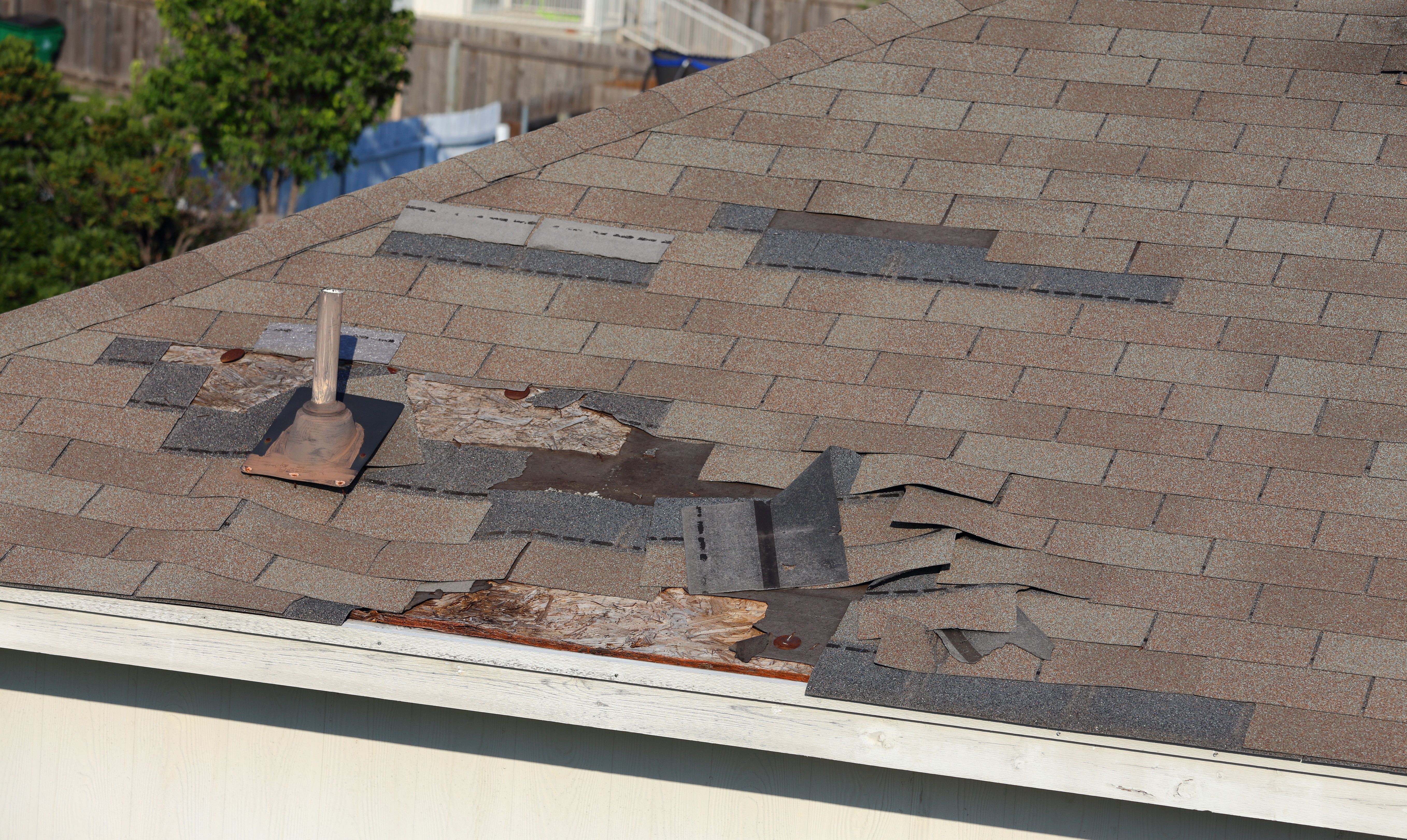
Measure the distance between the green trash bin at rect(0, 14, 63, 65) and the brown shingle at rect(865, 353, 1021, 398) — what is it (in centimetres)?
2977

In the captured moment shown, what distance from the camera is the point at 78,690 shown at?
511 centimetres

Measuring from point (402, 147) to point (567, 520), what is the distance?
17.1 metres

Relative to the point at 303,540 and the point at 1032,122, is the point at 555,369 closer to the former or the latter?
the point at 303,540

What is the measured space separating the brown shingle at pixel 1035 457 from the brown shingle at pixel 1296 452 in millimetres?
498

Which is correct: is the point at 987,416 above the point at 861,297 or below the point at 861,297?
below

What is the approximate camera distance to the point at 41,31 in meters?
29.8

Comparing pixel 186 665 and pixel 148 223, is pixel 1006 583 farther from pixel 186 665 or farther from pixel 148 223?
pixel 148 223

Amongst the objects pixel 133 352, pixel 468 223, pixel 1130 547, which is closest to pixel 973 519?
pixel 1130 547

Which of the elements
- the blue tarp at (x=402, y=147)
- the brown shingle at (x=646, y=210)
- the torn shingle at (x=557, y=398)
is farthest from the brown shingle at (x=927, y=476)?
the blue tarp at (x=402, y=147)

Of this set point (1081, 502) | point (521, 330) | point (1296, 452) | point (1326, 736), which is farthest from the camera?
point (521, 330)

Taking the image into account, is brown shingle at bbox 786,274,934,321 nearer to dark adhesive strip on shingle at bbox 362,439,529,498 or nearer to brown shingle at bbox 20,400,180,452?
dark adhesive strip on shingle at bbox 362,439,529,498

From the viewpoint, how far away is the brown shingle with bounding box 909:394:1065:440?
17.3 feet

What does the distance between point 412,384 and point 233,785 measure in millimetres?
1837

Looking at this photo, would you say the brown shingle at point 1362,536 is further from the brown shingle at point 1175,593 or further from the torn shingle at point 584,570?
the torn shingle at point 584,570
